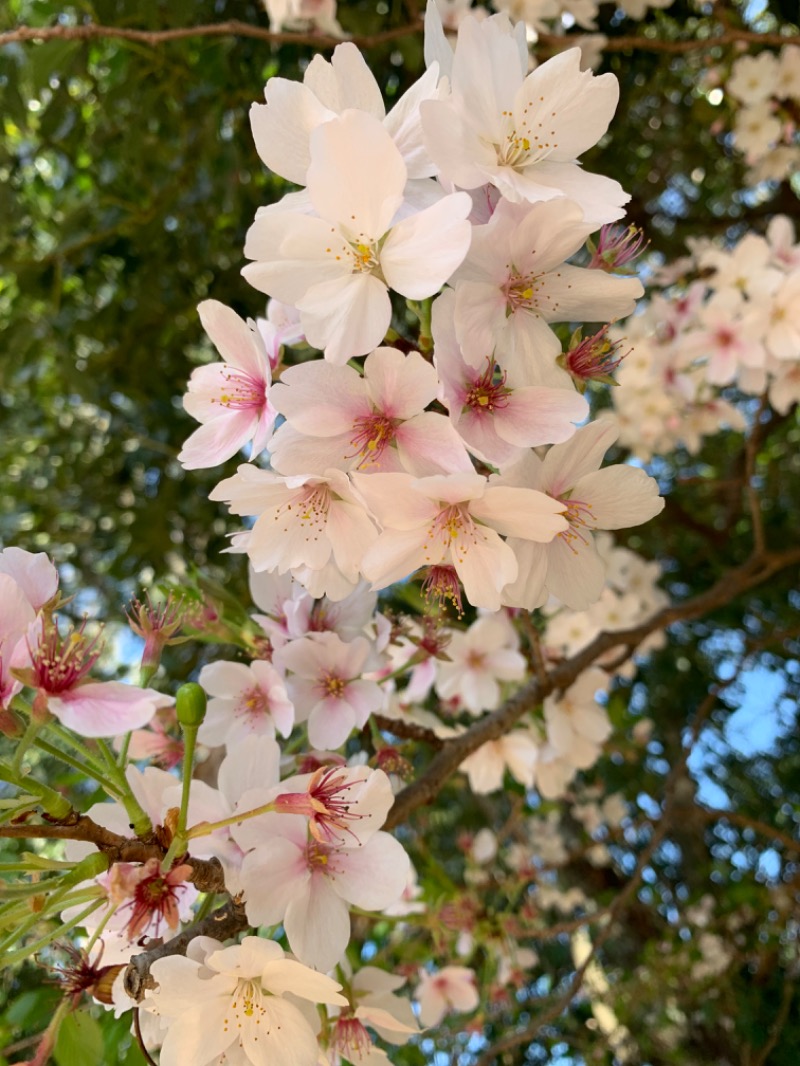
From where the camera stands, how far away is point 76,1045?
0.61 m

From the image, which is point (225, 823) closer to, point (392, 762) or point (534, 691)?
point (392, 762)

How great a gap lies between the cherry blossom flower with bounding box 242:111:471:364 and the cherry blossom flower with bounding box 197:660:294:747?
0.33 meters

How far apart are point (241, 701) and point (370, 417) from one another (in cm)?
33

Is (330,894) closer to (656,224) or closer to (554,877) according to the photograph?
(656,224)

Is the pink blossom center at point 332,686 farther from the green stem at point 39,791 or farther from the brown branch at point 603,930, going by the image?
the brown branch at point 603,930

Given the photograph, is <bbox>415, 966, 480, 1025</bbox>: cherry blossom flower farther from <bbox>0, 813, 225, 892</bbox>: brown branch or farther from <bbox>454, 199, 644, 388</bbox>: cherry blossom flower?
<bbox>454, 199, 644, 388</bbox>: cherry blossom flower

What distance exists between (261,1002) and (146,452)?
152 cm

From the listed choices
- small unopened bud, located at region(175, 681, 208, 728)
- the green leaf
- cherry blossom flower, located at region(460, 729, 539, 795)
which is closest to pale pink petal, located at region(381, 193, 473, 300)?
small unopened bud, located at region(175, 681, 208, 728)

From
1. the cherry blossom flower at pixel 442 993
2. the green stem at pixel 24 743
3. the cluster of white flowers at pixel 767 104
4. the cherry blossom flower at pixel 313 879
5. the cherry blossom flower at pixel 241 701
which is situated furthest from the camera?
the cluster of white flowers at pixel 767 104

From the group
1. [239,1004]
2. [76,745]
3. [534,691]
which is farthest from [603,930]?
[76,745]

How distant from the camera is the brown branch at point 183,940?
19.9 inches

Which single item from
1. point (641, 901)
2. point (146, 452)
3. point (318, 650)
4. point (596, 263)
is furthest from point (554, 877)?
point (596, 263)

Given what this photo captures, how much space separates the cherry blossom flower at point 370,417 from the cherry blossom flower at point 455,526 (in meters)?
0.03

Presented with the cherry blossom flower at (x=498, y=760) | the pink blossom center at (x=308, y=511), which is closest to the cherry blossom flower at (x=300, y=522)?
the pink blossom center at (x=308, y=511)
